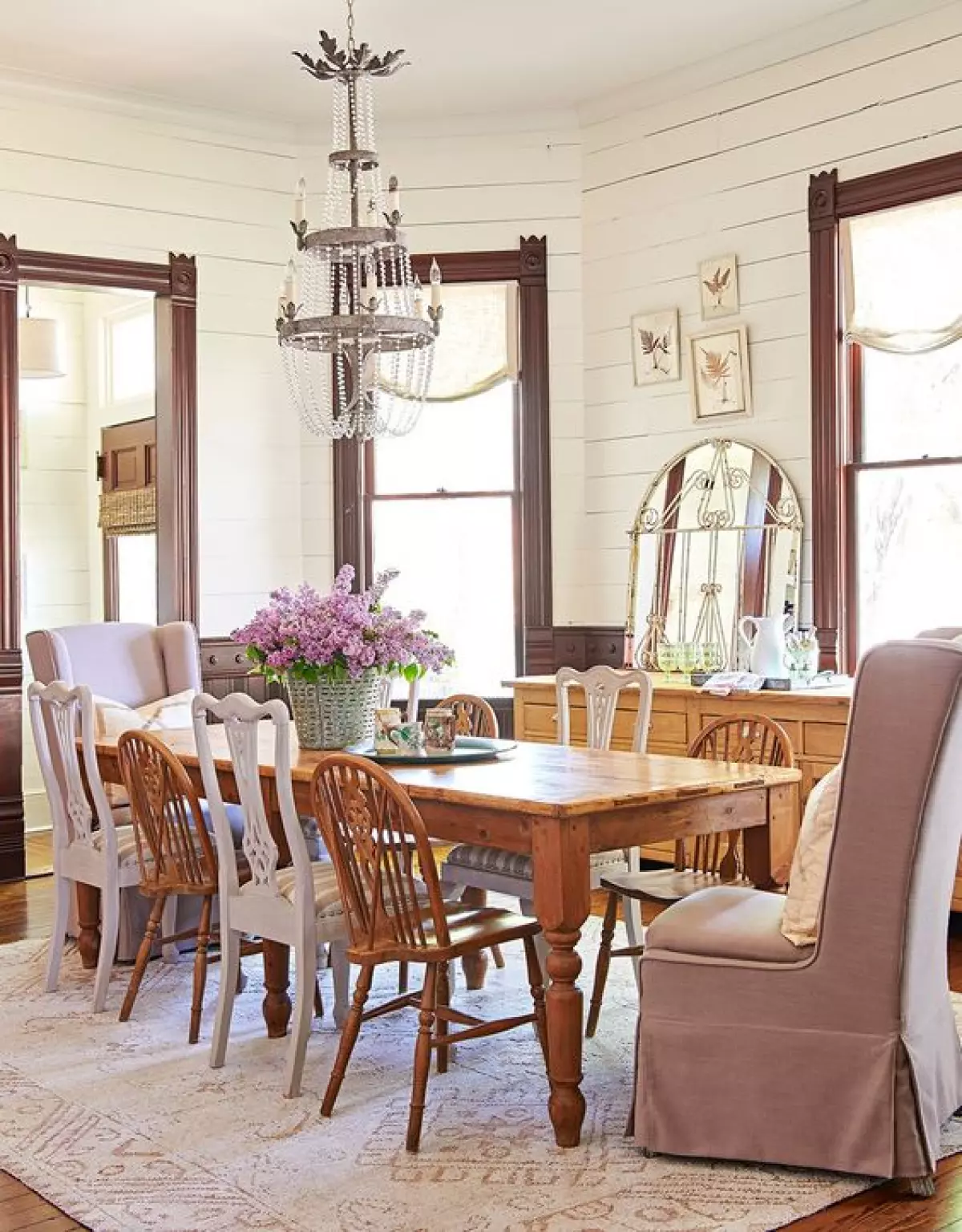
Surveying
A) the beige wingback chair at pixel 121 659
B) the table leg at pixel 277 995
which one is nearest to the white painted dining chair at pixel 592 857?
the table leg at pixel 277 995

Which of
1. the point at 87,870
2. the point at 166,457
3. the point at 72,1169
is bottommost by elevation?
the point at 72,1169

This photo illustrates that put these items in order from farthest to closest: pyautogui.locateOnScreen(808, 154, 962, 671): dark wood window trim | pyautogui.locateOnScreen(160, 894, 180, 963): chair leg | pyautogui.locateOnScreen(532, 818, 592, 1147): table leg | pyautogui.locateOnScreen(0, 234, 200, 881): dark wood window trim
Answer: pyautogui.locateOnScreen(0, 234, 200, 881): dark wood window trim → pyautogui.locateOnScreen(808, 154, 962, 671): dark wood window trim → pyautogui.locateOnScreen(160, 894, 180, 963): chair leg → pyautogui.locateOnScreen(532, 818, 592, 1147): table leg

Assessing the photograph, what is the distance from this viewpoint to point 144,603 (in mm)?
8797

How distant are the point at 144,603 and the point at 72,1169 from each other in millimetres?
5588

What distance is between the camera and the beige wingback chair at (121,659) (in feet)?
20.5

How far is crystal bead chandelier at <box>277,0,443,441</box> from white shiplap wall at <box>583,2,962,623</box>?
976 millimetres

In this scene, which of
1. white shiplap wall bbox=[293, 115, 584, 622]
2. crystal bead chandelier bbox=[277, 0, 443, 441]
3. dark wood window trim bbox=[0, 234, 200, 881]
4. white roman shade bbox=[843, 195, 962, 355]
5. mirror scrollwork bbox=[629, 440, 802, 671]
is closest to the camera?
crystal bead chandelier bbox=[277, 0, 443, 441]

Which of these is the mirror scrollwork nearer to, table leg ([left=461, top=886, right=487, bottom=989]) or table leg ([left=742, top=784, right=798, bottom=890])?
table leg ([left=461, top=886, right=487, bottom=989])

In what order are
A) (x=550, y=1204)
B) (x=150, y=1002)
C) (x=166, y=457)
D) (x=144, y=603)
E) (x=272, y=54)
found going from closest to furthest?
1. (x=550, y=1204)
2. (x=150, y=1002)
3. (x=272, y=54)
4. (x=166, y=457)
5. (x=144, y=603)

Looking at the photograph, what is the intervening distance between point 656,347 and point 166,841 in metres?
3.70

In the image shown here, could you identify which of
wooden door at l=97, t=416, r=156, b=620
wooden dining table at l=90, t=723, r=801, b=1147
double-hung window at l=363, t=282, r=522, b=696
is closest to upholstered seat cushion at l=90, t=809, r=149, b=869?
wooden dining table at l=90, t=723, r=801, b=1147

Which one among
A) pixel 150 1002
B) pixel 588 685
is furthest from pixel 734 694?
pixel 150 1002

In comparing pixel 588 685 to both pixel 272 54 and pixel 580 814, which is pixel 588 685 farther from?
pixel 272 54

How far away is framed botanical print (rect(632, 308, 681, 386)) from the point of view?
7.06 m
